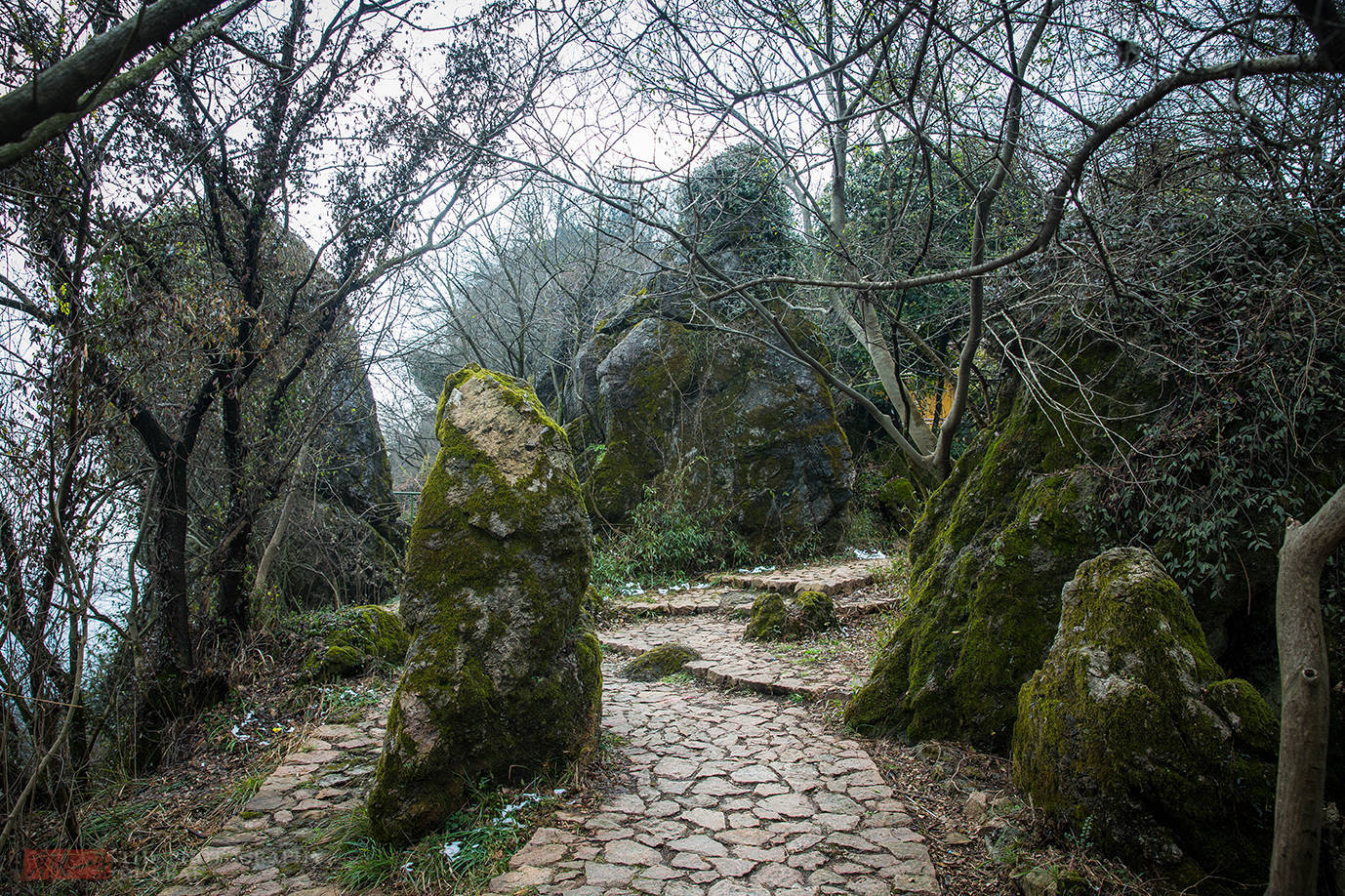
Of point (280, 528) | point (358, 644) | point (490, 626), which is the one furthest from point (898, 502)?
point (490, 626)

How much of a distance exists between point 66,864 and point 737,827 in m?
3.65

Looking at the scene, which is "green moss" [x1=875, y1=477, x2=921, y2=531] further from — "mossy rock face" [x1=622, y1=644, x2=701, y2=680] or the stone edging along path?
the stone edging along path

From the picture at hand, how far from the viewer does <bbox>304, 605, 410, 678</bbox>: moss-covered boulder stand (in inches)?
256

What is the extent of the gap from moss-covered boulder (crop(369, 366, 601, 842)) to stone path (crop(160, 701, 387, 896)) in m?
0.56

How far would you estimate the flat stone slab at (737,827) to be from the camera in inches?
123

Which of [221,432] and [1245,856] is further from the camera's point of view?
[221,432]

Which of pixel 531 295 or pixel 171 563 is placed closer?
pixel 171 563

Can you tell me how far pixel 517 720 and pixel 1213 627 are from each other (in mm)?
3806

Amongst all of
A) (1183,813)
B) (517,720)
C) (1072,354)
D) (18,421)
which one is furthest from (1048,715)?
(18,421)

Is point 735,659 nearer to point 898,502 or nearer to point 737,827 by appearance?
point 737,827

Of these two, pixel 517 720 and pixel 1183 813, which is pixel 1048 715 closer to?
pixel 1183 813

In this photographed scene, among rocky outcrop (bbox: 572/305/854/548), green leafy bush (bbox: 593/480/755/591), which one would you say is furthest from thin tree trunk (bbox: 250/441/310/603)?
rocky outcrop (bbox: 572/305/854/548)

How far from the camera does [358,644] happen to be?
6863mm

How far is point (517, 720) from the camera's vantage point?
3.90m
